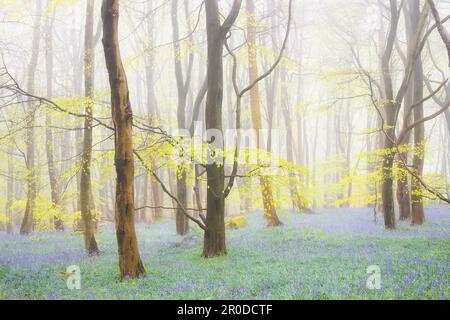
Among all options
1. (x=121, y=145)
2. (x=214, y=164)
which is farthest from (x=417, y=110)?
(x=121, y=145)

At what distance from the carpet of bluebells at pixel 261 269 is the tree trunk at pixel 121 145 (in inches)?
29.8

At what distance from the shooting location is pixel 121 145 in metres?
6.73

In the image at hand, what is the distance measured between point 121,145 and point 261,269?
4118 mm

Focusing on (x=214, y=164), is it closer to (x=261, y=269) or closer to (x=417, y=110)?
(x=261, y=269)

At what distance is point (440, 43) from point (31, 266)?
88.3ft

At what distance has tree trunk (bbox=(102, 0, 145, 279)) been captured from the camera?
657cm

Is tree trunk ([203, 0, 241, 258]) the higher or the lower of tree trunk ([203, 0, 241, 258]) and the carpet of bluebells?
the higher

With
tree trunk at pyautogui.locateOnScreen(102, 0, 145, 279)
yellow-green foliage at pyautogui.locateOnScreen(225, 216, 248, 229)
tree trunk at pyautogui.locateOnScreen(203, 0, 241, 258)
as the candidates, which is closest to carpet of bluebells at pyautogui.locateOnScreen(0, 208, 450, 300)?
tree trunk at pyautogui.locateOnScreen(203, 0, 241, 258)

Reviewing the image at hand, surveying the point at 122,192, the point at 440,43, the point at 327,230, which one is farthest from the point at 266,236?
the point at 440,43

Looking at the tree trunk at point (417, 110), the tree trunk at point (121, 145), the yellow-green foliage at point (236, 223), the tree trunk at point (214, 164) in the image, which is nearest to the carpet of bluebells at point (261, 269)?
the tree trunk at point (214, 164)

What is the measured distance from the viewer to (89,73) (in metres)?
11.2

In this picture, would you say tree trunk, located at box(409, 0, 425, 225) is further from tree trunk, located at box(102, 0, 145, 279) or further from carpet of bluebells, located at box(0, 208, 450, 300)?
tree trunk, located at box(102, 0, 145, 279)

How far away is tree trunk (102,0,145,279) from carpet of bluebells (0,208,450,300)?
2.48ft
